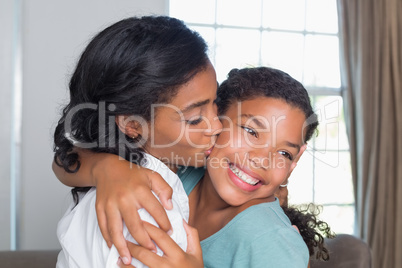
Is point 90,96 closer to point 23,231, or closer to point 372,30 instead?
point 23,231

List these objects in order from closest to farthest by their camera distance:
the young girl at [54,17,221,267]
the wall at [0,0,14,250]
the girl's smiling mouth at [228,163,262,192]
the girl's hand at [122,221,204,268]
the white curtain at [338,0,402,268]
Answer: the girl's hand at [122,221,204,268]
the young girl at [54,17,221,267]
the girl's smiling mouth at [228,163,262,192]
the wall at [0,0,14,250]
the white curtain at [338,0,402,268]

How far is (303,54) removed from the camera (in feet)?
11.6

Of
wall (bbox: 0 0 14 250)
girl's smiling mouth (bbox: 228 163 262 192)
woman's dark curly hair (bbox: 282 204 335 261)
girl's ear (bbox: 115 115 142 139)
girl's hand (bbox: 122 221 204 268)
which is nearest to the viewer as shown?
girl's hand (bbox: 122 221 204 268)

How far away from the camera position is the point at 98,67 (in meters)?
1.10

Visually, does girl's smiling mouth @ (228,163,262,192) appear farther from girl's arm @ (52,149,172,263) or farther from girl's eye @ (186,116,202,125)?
girl's arm @ (52,149,172,263)

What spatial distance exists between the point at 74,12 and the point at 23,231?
1.44 m

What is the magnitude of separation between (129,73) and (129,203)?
0.32 m

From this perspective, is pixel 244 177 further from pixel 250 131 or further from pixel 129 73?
pixel 129 73

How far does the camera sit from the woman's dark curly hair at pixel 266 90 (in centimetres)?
130

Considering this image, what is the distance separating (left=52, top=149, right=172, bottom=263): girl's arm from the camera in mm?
895

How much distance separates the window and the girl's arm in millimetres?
2326

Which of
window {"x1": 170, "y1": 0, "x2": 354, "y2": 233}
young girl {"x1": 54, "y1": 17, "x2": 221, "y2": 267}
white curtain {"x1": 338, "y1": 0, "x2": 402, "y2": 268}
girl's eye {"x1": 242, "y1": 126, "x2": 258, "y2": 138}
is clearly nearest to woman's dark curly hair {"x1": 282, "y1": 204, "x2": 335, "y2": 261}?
girl's eye {"x1": 242, "y1": 126, "x2": 258, "y2": 138}

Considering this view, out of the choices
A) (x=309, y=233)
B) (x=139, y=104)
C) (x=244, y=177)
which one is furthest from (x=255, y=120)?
(x=309, y=233)

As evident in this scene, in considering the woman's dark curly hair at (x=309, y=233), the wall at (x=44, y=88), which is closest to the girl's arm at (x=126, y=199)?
the woman's dark curly hair at (x=309, y=233)
